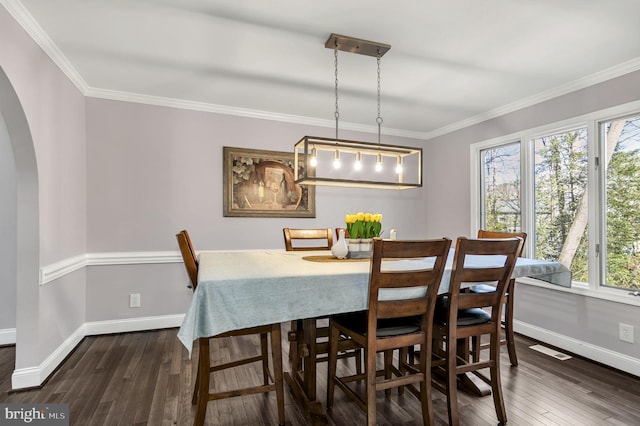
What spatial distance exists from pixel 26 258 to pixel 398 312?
250 centimetres

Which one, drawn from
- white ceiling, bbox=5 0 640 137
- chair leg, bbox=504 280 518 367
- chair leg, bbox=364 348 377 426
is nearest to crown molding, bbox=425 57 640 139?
white ceiling, bbox=5 0 640 137

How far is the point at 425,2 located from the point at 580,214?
2.44m

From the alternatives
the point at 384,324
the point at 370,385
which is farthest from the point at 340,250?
the point at 370,385

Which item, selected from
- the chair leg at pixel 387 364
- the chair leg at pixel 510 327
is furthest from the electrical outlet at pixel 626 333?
the chair leg at pixel 387 364

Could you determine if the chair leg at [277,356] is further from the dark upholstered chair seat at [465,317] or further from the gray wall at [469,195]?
the gray wall at [469,195]

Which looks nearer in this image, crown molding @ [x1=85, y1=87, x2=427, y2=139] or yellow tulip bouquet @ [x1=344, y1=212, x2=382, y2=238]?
yellow tulip bouquet @ [x1=344, y1=212, x2=382, y2=238]

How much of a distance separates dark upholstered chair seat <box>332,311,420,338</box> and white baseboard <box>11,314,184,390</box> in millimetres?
2143

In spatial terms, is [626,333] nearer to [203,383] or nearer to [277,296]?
[277,296]

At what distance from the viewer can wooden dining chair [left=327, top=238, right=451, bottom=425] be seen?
1.63m

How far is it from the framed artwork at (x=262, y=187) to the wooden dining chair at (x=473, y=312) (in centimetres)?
239

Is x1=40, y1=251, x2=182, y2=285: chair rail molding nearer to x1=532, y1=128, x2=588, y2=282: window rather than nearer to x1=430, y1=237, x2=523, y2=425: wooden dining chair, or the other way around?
x1=430, y1=237, x2=523, y2=425: wooden dining chair

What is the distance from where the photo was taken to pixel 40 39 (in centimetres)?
234

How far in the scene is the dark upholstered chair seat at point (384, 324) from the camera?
1770 millimetres

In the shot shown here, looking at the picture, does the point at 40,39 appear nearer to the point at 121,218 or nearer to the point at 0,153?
the point at 0,153
